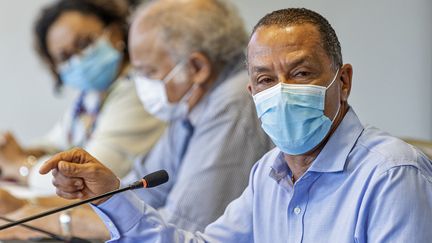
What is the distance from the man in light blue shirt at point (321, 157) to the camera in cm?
95

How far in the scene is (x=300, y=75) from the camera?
102cm

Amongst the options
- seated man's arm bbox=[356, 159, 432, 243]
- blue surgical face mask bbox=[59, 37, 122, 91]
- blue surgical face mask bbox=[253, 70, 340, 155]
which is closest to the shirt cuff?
blue surgical face mask bbox=[253, 70, 340, 155]

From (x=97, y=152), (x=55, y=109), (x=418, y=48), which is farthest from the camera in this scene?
(x=55, y=109)

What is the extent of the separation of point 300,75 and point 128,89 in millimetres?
1277

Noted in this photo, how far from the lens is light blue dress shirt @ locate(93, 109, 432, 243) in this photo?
94 cm

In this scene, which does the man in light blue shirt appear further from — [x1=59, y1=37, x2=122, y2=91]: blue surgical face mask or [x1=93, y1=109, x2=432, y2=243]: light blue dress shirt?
[x1=59, y1=37, x2=122, y2=91]: blue surgical face mask

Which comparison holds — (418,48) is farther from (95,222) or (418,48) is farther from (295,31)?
(295,31)

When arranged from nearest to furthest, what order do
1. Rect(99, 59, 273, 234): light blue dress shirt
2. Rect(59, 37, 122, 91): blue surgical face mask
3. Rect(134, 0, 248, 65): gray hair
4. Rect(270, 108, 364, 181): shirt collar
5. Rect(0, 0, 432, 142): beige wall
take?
Rect(270, 108, 364, 181): shirt collar → Rect(99, 59, 273, 234): light blue dress shirt → Rect(134, 0, 248, 65): gray hair → Rect(59, 37, 122, 91): blue surgical face mask → Rect(0, 0, 432, 142): beige wall

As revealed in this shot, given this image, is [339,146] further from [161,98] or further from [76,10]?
[76,10]

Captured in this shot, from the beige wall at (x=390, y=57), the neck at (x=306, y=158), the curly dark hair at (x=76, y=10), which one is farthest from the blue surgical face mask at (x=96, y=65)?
the neck at (x=306, y=158)

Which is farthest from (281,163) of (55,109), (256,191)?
(55,109)

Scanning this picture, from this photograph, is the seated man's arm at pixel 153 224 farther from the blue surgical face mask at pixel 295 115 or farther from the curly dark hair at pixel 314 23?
the curly dark hair at pixel 314 23

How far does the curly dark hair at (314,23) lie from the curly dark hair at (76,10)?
1.42 meters

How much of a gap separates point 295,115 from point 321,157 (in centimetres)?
8
